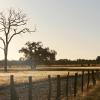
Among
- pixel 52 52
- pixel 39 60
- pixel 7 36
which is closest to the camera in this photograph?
pixel 7 36

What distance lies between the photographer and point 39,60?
132500 millimetres

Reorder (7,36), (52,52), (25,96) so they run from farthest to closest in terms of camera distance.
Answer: (52,52)
(7,36)
(25,96)

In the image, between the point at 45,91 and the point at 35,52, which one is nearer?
the point at 45,91

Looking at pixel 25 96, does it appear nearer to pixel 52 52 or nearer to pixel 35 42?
pixel 35 42

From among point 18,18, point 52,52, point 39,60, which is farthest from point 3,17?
point 52,52

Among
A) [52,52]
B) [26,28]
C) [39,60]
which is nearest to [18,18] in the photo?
[26,28]

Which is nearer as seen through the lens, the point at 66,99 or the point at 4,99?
the point at 4,99

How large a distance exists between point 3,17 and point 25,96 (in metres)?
70.3

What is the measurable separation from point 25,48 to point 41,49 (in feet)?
17.9

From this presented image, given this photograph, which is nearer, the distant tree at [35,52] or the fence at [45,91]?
the fence at [45,91]

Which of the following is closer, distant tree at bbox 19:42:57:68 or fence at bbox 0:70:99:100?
fence at bbox 0:70:99:100

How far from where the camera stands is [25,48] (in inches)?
5487

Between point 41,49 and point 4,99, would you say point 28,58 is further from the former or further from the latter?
point 4,99

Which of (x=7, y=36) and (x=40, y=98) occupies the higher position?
(x=7, y=36)
